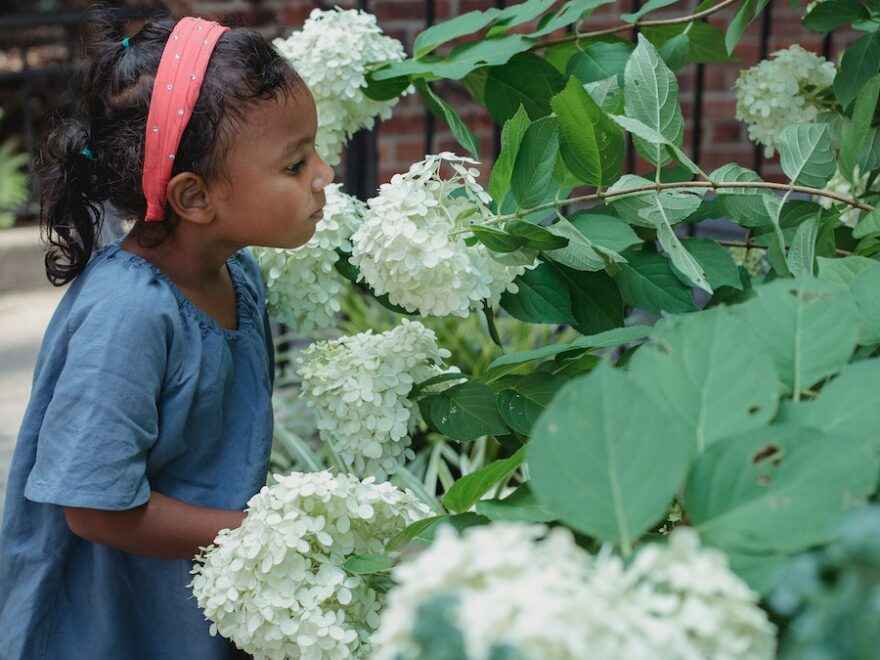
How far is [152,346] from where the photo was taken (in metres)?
1.40

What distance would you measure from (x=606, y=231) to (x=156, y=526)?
60cm

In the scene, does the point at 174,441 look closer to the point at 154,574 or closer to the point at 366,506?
the point at 154,574

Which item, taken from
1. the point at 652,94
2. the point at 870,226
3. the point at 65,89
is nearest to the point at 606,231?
the point at 652,94

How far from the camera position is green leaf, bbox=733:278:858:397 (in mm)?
754

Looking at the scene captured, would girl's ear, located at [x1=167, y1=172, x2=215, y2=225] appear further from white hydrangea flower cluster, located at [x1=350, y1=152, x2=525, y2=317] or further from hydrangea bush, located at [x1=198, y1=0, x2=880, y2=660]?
white hydrangea flower cluster, located at [x1=350, y1=152, x2=525, y2=317]

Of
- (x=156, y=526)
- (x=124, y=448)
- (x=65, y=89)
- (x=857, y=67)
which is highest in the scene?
(x=857, y=67)

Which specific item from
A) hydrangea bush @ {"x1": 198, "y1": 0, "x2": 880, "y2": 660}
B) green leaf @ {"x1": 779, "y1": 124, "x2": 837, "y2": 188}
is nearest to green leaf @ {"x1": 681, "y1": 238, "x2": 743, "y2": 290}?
hydrangea bush @ {"x1": 198, "y1": 0, "x2": 880, "y2": 660}

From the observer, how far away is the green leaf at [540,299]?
4.40 feet

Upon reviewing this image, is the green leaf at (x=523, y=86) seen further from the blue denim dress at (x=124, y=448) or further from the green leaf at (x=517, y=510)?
the green leaf at (x=517, y=510)

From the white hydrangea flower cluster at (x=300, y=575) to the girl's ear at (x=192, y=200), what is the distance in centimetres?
49


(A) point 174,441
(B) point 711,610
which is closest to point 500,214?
(A) point 174,441

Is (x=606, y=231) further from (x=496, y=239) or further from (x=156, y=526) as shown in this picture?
(x=156, y=526)

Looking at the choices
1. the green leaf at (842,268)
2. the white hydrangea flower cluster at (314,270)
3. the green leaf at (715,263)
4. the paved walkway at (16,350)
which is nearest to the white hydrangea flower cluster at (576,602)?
the green leaf at (842,268)

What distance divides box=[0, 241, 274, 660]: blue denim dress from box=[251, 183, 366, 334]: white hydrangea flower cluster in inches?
2.1
